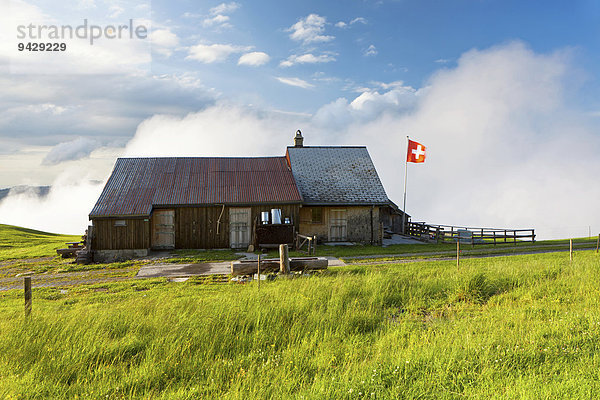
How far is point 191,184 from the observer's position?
26.8 m

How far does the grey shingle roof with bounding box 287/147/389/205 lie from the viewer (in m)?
28.0

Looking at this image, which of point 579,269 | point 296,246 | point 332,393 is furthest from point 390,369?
point 296,246

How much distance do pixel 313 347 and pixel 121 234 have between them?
19.3 meters

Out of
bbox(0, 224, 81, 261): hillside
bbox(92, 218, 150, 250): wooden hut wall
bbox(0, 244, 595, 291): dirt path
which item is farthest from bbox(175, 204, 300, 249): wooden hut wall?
bbox(0, 224, 81, 261): hillside

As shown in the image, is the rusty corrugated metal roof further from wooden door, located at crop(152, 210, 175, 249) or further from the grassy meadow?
the grassy meadow

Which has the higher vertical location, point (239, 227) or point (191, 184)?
point (191, 184)

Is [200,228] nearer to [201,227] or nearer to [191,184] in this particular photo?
[201,227]

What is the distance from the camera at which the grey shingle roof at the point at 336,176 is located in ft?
91.8

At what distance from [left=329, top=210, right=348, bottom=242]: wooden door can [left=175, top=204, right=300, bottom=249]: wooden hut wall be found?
17.8 feet

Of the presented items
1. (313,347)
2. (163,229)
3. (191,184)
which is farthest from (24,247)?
(313,347)

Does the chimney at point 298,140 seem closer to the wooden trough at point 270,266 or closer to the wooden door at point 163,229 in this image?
the wooden door at point 163,229

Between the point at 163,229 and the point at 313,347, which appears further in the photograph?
the point at 163,229

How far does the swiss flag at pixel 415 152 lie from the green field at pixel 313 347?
21.4m

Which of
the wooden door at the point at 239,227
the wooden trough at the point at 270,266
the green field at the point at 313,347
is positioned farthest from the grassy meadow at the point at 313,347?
the wooden door at the point at 239,227
